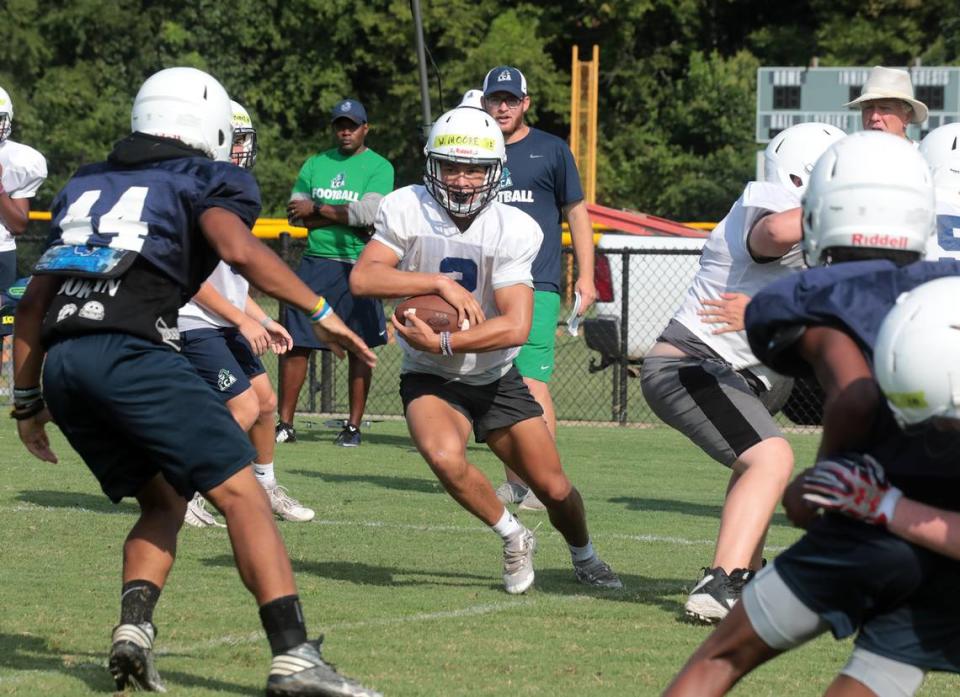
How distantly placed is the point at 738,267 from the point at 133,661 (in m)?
2.59

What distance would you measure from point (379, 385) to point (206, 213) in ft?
37.5

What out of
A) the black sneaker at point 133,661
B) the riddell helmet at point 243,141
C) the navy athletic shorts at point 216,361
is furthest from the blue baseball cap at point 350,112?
the black sneaker at point 133,661

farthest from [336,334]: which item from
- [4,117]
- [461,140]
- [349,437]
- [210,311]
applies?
[349,437]

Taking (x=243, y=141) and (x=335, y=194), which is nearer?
(x=243, y=141)

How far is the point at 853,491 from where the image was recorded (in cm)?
328

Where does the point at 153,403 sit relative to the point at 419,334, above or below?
above

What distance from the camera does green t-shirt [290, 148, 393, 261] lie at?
440 inches

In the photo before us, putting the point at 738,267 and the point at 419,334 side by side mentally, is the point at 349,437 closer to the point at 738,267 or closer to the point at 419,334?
the point at 419,334

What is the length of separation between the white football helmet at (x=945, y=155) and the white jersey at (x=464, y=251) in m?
1.59

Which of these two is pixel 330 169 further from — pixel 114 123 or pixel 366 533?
pixel 114 123

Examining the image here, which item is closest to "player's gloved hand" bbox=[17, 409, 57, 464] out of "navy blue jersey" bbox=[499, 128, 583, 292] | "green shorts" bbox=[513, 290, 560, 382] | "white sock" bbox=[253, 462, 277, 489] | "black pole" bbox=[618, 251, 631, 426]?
"white sock" bbox=[253, 462, 277, 489]

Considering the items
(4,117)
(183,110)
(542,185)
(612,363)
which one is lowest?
(612,363)

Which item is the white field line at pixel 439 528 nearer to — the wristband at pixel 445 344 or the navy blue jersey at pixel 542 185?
the navy blue jersey at pixel 542 185

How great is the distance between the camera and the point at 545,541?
7.61m
